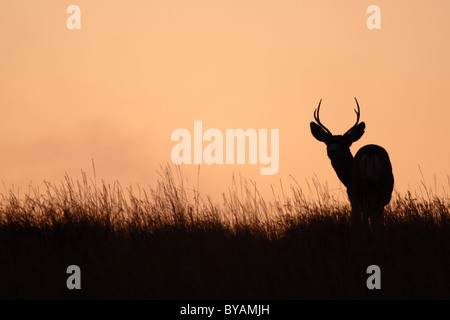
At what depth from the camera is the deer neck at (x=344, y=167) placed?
39.9 feet

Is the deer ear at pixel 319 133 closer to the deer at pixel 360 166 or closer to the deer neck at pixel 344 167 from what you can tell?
the deer at pixel 360 166

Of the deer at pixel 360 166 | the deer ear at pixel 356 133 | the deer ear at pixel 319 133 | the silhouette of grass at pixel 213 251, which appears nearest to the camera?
the silhouette of grass at pixel 213 251

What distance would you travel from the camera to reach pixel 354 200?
11.5m

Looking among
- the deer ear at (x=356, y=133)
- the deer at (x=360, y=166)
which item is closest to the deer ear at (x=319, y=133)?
the deer at (x=360, y=166)

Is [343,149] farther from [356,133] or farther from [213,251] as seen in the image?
[213,251]

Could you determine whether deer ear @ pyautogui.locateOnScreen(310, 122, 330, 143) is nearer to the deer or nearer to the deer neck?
the deer

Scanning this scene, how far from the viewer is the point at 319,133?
12.4m

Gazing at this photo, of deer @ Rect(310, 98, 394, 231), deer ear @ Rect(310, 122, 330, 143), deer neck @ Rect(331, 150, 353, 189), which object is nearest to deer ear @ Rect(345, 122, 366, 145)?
deer @ Rect(310, 98, 394, 231)

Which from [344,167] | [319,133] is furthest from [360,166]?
[319,133]

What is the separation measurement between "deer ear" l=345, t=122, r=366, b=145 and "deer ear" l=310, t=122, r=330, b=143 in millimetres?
343
